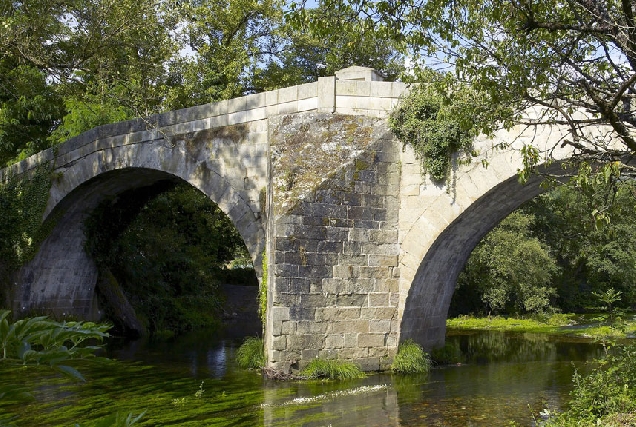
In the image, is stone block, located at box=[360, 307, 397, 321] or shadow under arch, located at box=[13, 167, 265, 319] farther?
shadow under arch, located at box=[13, 167, 265, 319]

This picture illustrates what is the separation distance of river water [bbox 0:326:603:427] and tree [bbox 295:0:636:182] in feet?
10.1

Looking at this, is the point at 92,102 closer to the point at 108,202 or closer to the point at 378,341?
the point at 108,202

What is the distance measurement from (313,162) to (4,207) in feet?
26.9

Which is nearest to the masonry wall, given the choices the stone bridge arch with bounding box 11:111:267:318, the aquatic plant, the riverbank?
the stone bridge arch with bounding box 11:111:267:318

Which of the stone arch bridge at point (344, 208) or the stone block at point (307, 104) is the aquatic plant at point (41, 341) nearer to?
the stone arch bridge at point (344, 208)

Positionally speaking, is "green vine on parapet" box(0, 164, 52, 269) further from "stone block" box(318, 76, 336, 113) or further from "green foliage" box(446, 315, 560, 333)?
"green foliage" box(446, 315, 560, 333)

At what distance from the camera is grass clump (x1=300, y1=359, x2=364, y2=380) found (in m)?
8.73

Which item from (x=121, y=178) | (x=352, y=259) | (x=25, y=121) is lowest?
(x=352, y=259)

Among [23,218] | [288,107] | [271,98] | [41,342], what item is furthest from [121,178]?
[41,342]

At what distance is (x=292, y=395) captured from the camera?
7.91 m

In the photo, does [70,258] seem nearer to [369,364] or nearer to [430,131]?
[369,364]

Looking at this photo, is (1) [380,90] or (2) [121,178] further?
(2) [121,178]

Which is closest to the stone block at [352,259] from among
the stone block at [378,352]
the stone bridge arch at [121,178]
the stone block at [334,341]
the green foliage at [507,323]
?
the stone block at [334,341]

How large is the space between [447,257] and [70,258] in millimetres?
8537
